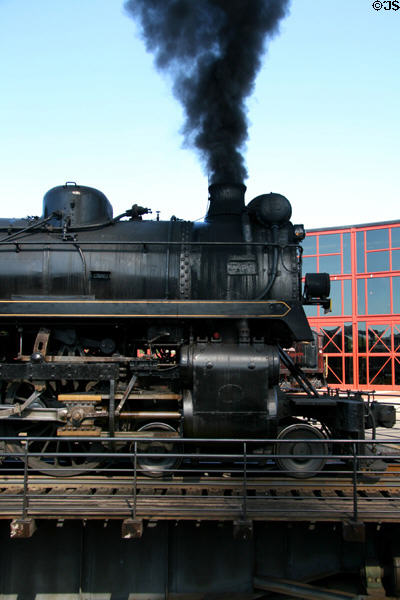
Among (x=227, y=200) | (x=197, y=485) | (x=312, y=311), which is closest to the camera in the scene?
(x=197, y=485)

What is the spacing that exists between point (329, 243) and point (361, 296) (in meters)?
3.63

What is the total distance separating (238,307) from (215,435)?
6.27 ft

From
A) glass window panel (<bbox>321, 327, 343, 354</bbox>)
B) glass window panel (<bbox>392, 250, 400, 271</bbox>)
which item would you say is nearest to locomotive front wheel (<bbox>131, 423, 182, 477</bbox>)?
glass window panel (<bbox>321, 327, 343, 354</bbox>)

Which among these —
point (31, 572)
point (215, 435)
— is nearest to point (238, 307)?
point (215, 435)

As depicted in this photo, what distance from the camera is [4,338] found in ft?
25.6

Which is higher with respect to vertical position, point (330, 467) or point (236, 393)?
point (236, 393)

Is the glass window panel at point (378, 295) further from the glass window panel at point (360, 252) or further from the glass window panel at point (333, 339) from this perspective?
the glass window panel at point (333, 339)

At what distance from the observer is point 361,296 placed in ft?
86.9

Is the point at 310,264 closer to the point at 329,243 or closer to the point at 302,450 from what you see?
the point at 329,243

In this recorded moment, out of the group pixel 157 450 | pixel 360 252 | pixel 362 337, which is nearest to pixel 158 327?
pixel 157 450

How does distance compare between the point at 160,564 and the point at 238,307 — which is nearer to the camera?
the point at 160,564

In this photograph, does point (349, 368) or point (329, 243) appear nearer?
point (349, 368)

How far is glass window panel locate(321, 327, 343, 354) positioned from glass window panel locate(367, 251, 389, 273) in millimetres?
3975

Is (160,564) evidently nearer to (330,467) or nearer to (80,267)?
(330,467)
